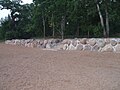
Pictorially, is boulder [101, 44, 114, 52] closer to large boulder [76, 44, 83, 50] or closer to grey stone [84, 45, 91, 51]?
grey stone [84, 45, 91, 51]

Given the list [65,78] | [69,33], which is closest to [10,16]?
[69,33]

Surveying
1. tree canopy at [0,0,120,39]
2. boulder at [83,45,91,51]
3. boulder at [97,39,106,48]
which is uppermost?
tree canopy at [0,0,120,39]

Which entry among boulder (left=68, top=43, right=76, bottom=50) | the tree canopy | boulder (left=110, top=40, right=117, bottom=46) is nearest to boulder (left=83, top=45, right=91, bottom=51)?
boulder (left=68, top=43, right=76, bottom=50)

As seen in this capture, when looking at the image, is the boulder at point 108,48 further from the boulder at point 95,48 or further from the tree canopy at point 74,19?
the tree canopy at point 74,19

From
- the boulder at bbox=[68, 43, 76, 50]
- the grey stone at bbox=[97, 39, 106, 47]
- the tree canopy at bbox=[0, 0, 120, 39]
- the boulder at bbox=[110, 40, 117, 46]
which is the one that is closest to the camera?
the boulder at bbox=[110, 40, 117, 46]

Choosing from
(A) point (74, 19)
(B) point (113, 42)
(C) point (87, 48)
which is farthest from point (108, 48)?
(A) point (74, 19)

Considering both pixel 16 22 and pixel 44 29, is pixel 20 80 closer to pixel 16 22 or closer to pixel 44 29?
pixel 44 29

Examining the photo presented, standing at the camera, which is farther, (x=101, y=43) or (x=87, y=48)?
(x=87, y=48)

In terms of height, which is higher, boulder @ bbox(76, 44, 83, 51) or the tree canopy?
the tree canopy

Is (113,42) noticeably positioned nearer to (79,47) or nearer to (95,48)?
(95,48)

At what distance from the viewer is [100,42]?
1131 cm

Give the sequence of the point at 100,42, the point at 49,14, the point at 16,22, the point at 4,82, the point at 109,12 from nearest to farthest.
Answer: the point at 4,82 → the point at 100,42 → the point at 109,12 → the point at 49,14 → the point at 16,22

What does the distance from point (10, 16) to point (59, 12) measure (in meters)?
11.7

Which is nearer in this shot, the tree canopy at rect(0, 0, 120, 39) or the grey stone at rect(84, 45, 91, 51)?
the grey stone at rect(84, 45, 91, 51)
